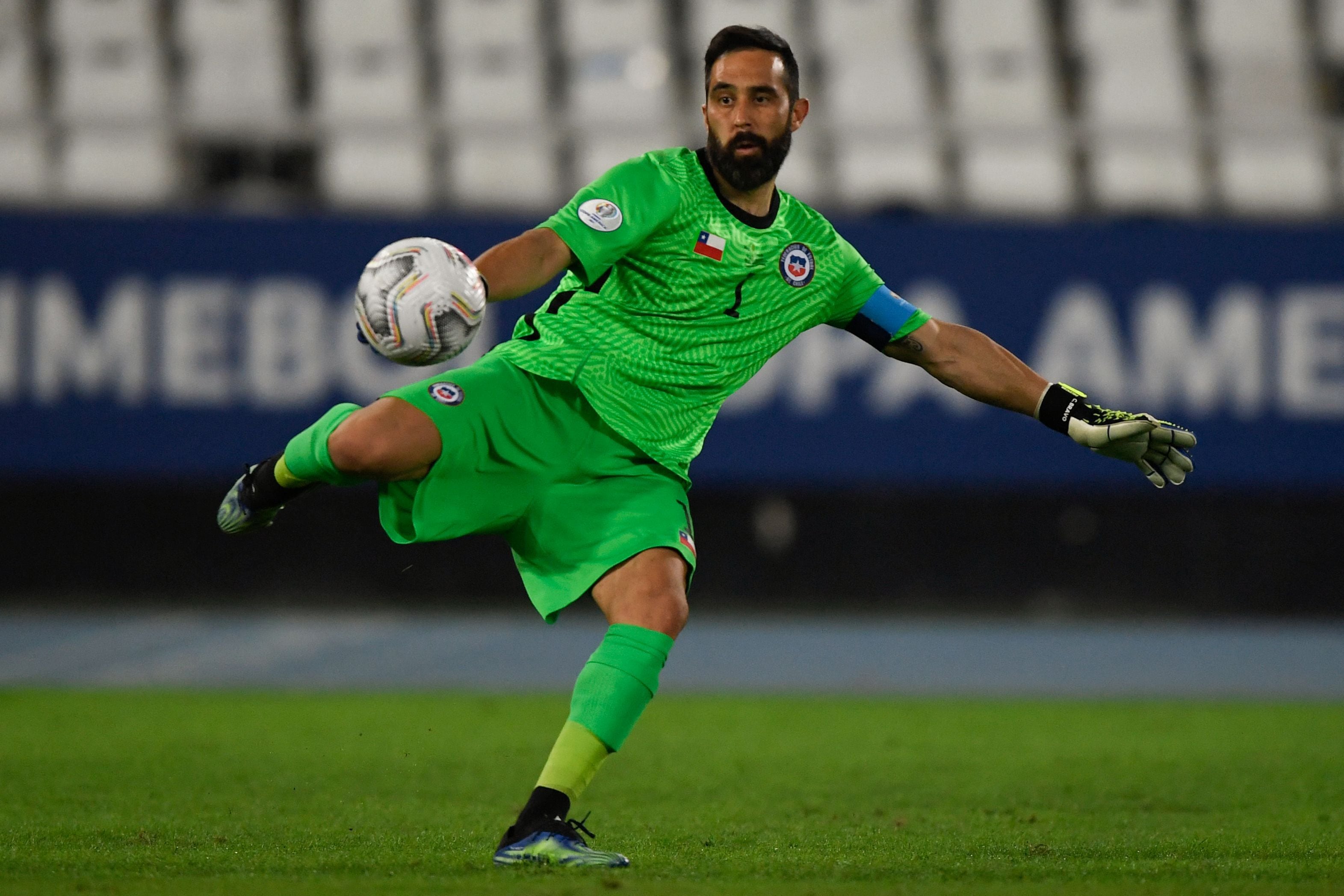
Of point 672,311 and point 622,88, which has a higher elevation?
point 622,88

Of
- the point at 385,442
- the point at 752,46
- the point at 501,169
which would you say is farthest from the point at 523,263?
the point at 501,169

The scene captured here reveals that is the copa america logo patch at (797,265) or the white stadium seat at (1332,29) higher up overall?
the white stadium seat at (1332,29)

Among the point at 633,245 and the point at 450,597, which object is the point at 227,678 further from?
the point at 633,245

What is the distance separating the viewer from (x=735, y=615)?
12.9 m

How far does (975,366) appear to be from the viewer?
4871 millimetres

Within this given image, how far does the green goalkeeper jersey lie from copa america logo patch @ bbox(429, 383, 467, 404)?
0.57 ft

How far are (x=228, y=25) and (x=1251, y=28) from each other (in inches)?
310

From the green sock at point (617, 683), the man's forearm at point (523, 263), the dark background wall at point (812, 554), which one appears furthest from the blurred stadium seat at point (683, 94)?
the green sock at point (617, 683)

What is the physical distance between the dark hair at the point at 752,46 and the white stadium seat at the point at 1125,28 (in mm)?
9199

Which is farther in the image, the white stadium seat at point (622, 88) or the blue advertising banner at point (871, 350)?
the white stadium seat at point (622, 88)

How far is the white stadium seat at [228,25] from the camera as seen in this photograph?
12602 millimetres

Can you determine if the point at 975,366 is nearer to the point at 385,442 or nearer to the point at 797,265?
the point at 797,265

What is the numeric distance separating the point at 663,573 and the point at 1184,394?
7.97 meters

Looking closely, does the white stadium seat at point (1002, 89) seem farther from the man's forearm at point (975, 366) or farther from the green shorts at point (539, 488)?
the green shorts at point (539, 488)
